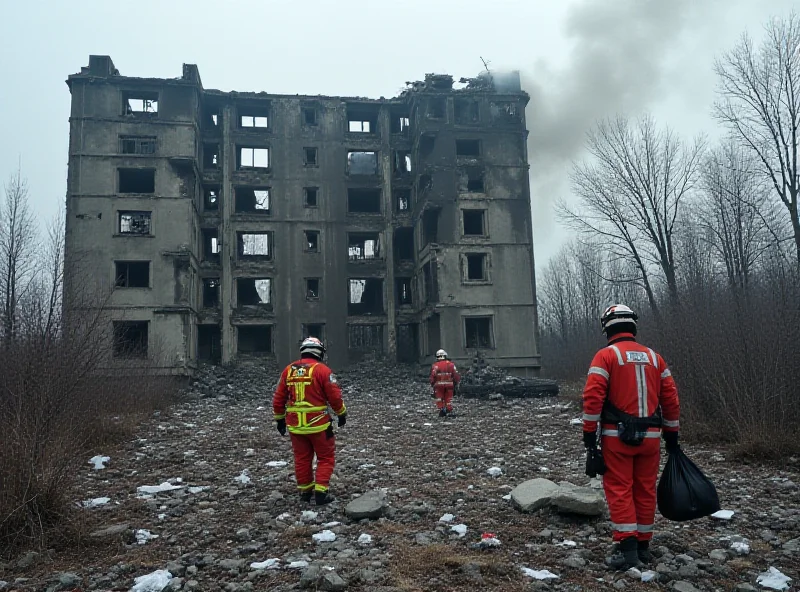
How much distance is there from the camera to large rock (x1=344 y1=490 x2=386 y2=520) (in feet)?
19.6

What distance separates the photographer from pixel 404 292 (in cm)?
3247

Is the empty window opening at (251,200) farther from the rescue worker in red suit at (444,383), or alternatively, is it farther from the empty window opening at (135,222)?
the rescue worker in red suit at (444,383)

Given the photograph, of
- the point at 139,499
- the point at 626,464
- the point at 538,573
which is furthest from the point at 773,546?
the point at 139,499

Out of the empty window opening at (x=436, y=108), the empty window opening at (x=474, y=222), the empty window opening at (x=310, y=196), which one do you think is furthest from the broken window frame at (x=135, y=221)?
the empty window opening at (x=474, y=222)

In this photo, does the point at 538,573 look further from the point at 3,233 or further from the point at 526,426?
the point at 3,233

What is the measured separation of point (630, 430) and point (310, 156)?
29.0 metres

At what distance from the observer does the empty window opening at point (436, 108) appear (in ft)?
97.0

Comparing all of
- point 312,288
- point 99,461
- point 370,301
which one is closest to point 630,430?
point 99,461

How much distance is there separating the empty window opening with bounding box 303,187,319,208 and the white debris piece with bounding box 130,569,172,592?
2737 centimetres

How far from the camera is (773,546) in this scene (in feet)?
16.7

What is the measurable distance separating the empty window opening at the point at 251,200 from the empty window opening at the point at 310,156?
271cm

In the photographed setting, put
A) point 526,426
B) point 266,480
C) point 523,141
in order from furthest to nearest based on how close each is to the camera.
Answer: point 523,141 < point 526,426 < point 266,480

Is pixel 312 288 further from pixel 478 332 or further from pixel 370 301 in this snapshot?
pixel 478 332

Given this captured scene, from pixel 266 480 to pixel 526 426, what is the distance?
6.88 meters
